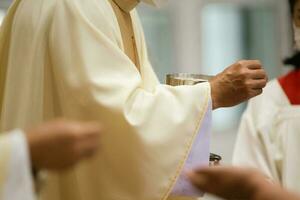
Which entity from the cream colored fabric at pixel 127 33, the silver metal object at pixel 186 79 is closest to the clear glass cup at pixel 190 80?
the silver metal object at pixel 186 79

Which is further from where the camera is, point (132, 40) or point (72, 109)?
point (132, 40)

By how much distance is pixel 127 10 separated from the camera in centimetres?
135

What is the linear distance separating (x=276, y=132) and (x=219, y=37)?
4.72 ft

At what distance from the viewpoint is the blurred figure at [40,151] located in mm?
684

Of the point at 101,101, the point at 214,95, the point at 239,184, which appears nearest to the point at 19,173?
the point at 239,184

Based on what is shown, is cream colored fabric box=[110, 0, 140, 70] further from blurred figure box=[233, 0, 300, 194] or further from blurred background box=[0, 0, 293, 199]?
blurred background box=[0, 0, 293, 199]

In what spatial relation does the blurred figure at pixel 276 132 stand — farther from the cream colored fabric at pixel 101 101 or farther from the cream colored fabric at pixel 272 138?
the cream colored fabric at pixel 101 101

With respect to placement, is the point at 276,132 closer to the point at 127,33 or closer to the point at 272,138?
the point at 272,138

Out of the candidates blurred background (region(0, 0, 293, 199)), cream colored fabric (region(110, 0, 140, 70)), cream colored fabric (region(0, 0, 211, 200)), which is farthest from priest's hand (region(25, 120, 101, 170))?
blurred background (region(0, 0, 293, 199))

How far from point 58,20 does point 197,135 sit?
0.35m

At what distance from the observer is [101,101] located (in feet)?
3.57

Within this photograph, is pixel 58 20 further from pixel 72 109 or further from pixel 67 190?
pixel 67 190

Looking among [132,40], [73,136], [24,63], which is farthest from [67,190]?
[73,136]

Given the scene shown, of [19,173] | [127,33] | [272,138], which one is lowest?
[272,138]
